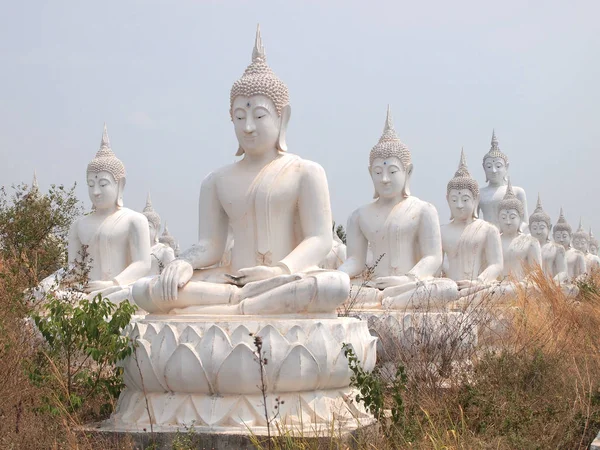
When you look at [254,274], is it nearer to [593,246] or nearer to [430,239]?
[430,239]

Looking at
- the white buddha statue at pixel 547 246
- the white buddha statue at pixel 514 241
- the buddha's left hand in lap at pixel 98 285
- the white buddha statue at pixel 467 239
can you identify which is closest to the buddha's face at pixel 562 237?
the white buddha statue at pixel 547 246

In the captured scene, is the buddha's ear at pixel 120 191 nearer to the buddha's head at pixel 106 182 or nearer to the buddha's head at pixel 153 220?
the buddha's head at pixel 106 182

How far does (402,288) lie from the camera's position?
809 centimetres

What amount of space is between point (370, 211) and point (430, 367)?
337 cm

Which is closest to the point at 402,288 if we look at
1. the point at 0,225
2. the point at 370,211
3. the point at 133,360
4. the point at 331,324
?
the point at 370,211

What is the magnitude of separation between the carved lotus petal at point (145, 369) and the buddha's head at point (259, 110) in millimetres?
1678

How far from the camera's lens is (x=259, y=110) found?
5988 millimetres

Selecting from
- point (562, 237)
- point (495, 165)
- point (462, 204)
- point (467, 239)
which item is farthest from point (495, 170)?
point (467, 239)

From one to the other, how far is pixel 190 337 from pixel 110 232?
4948 millimetres

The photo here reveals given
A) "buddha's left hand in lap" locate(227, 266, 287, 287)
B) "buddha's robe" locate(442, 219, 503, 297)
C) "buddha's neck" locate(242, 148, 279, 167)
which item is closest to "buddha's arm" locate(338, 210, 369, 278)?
"buddha's robe" locate(442, 219, 503, 297)

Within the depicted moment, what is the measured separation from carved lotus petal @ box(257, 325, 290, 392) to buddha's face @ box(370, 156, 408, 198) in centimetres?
412

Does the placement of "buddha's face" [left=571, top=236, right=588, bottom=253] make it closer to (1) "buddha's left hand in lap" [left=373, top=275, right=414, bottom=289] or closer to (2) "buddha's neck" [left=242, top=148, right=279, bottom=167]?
(1) "buddha's left hand in lap" [left=373, top=275, right=414, bottom=289]

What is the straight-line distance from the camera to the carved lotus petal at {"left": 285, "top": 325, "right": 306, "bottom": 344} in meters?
5.04

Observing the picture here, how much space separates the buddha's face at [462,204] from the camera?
10.7m
